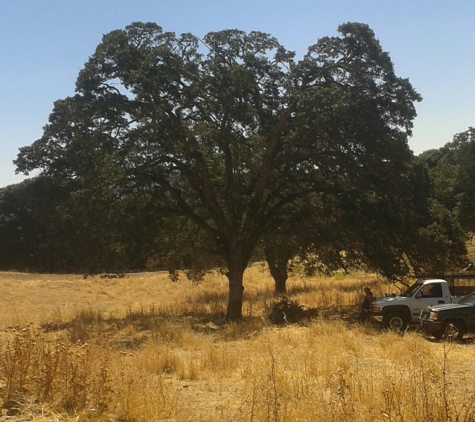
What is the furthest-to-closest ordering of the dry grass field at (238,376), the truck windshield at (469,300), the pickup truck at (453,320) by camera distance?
1. the truck windshield at (469,300)
2. the pickup truck at (453,320)
3. the dry grass field at (238,376)

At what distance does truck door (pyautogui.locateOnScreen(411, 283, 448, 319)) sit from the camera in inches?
719

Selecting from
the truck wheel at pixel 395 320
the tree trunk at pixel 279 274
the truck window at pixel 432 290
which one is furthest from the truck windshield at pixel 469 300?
the tree trunk at pixel 279 274

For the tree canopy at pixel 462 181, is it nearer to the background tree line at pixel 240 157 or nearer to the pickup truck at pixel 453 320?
the background tree line at pixel 240 157

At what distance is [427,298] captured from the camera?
1830 centimetres

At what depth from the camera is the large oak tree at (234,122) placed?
1920 cm

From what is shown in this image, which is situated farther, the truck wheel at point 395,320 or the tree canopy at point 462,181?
the tree canopy at point 462,181

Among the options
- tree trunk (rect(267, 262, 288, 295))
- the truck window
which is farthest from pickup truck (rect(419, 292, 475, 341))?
tree trunk (rect(267, 262, 288, 295))

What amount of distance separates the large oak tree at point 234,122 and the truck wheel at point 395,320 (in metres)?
4.58

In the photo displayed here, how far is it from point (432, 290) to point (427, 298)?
16.2 inches

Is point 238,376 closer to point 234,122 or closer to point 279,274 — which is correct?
point 234,122

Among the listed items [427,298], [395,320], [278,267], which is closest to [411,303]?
[427,298]

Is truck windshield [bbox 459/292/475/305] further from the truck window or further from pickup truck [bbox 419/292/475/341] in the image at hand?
the truck window

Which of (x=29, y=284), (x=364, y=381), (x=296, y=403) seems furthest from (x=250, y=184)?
(x=29, y=284)

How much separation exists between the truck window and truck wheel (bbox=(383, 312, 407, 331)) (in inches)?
41.8
